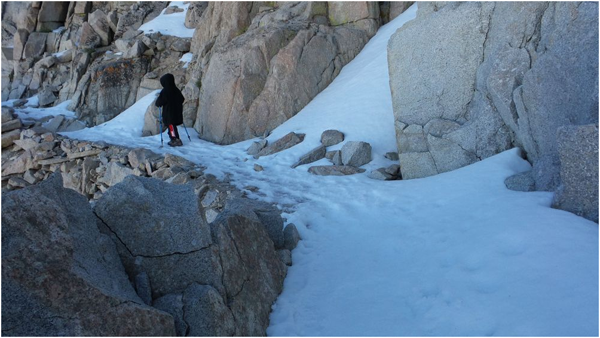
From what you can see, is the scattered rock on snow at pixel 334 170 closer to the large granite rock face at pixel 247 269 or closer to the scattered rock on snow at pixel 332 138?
the scattered rock on snow at pixel 332 138

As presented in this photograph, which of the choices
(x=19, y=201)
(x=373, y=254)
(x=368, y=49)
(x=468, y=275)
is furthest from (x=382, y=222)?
(x=368, y=49)

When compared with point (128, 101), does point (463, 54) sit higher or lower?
higher

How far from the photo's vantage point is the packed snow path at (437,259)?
12.3ft

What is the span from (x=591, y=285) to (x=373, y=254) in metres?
2.16

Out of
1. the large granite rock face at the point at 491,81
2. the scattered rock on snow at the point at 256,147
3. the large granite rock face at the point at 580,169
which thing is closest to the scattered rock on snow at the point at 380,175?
the large granite rock face at the point at 491,81

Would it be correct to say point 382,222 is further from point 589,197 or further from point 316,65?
point 316,65

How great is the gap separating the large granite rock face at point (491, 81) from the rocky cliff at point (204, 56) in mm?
5230

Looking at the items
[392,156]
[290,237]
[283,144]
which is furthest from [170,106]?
[290,237]

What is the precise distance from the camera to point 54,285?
2787 mm

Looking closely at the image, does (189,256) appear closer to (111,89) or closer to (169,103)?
(169,103)

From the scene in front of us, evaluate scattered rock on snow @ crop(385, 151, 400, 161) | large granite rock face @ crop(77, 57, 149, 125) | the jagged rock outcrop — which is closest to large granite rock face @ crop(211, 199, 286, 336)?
the jagged rock outcrop

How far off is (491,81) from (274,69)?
7.66 metres

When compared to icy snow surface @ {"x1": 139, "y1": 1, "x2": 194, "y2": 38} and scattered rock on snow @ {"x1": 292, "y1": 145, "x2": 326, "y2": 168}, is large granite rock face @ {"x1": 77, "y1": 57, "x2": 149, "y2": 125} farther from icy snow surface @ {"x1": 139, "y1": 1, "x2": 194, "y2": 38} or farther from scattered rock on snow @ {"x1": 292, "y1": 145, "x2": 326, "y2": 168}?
scattered rock on snow @ {"x1": 292, "y1": 145, "x2": 326, "y2": 168}

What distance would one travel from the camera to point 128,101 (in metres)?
19.1
